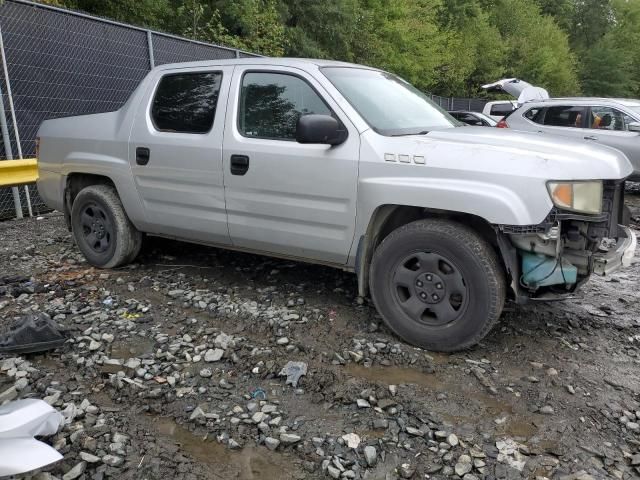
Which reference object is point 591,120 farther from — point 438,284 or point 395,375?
point 395,375

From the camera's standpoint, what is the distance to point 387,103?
4117 millimetres

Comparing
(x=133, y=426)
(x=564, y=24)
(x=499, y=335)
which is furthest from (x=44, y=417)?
(x=564, y=24)

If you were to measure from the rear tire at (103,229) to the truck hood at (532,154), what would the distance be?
2.86 m

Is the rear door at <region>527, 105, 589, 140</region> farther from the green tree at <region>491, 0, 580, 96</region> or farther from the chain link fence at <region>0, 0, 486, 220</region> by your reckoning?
the green tree at <region>491, 0, 580, 96</region>

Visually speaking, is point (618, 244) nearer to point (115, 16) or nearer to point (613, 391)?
point (613, 391)

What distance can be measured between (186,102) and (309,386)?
2.69 m

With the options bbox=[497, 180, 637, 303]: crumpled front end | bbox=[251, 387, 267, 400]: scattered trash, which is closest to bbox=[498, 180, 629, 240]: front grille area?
bbox=[497, 180, 637, 303]: crumpled front end

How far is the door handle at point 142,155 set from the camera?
15.2 feet

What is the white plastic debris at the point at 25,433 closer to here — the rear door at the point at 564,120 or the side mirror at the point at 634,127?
the rear door at the point at 564,120

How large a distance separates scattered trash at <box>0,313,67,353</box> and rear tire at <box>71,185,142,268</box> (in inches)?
56.9

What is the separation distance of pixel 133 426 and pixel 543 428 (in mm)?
2138

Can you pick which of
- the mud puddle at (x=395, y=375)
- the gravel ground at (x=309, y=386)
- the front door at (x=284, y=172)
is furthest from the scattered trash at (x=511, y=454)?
the front door at (x=284, y=172)

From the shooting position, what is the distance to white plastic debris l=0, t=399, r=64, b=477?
2.34 m

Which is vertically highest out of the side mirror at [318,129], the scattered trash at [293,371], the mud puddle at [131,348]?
the side mirror at [318,129]
